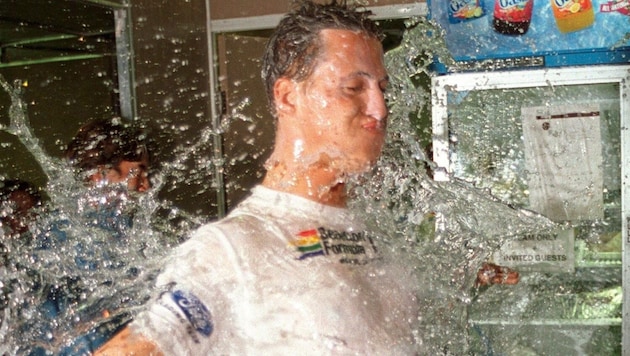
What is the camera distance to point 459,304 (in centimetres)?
171

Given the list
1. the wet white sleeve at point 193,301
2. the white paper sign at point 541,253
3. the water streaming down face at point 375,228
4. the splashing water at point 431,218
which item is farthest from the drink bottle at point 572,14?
the wet white sleeve at point 193,301

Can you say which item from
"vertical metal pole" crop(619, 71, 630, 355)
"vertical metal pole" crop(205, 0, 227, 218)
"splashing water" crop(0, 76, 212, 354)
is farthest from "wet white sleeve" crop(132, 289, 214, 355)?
"vertical metal pole" crop(205, 0, 227, 218)

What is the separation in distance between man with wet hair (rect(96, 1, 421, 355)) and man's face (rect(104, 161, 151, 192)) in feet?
2.80

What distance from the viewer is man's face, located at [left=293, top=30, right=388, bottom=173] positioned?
4.48 ft

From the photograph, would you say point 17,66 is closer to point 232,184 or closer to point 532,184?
point 232,184

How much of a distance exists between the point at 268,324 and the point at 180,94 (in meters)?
2.63

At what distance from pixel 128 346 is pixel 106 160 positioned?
1.31 meters

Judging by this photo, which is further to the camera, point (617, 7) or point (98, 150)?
point (617, 7)

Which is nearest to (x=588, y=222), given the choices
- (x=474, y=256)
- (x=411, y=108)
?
(x=411, y=108)

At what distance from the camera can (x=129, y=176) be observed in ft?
7.30

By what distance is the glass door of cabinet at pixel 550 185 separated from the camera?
9.20 ft

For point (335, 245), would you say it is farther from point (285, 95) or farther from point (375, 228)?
point (285, 95)

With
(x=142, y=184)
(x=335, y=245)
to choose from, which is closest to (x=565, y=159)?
(x=142, y=184)

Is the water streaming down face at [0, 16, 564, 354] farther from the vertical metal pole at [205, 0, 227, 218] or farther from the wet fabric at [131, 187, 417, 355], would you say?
the vertical metal pole at [205, 0, 227, 218]
